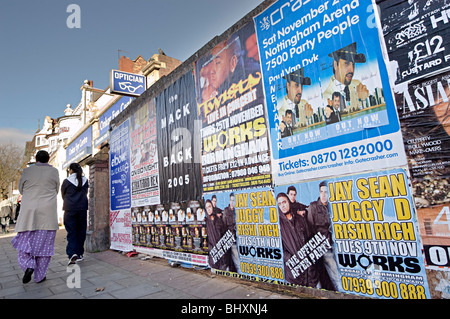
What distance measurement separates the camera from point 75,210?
569 centimetres

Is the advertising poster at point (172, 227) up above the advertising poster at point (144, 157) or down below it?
below

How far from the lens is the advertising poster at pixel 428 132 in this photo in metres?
2.09

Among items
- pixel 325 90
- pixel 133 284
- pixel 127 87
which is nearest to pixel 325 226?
pixel 325 90

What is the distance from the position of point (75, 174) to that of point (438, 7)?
642 cm

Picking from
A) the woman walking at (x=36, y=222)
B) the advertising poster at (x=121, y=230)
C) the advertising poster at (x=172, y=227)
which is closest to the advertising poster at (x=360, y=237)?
the advertising poster at (x=172, y=227)

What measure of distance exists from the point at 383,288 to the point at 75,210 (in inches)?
222

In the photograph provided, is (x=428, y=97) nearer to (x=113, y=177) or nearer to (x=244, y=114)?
(x=244, y=114)

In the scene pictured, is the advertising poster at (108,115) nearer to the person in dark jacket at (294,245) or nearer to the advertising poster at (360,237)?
the person in dark jacket at (294,245)

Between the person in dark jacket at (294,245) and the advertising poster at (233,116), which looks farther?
the advertising poster at (233,116)

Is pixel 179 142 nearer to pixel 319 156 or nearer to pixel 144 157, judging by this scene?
pixel 144 157

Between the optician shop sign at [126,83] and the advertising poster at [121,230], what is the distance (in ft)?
13.1

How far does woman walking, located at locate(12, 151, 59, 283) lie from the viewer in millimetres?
4180

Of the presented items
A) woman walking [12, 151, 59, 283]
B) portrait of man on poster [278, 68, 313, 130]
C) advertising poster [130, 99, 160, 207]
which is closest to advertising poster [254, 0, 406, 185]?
portrait of man on poster [278, 68, 313, 130]

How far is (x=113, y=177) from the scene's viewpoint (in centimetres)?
779
